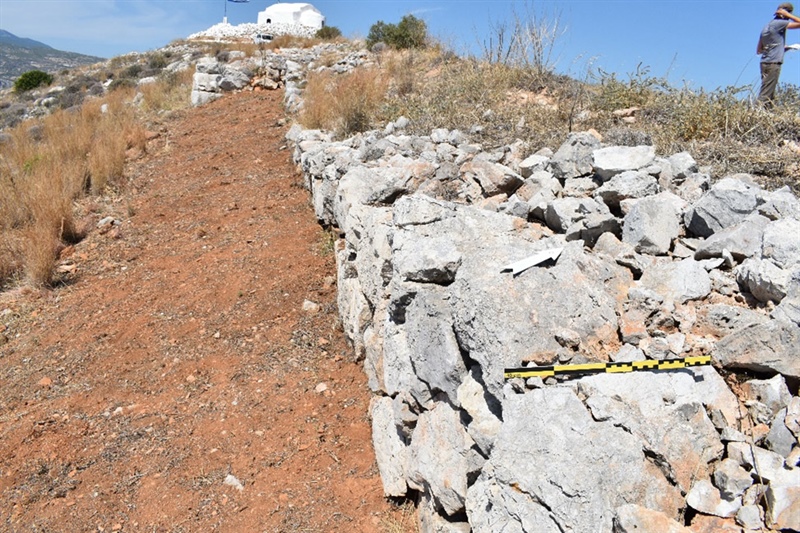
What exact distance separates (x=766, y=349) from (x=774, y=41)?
603 cm

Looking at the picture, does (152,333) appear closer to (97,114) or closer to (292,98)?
(292,98)

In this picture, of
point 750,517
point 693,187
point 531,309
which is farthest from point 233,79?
point 750,517

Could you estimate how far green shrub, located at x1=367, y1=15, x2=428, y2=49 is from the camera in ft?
39.6

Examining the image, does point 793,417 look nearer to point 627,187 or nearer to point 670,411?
point 670,411

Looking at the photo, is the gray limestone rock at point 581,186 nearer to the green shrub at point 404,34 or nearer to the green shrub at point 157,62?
the green shrub at point 404,34

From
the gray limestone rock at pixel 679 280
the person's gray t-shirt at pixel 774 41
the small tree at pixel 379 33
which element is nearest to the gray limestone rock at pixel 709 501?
the gray limestone rock at pixel 679 280

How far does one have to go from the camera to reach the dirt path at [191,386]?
304 cm

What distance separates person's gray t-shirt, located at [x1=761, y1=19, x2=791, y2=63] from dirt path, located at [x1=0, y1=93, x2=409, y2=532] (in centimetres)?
559

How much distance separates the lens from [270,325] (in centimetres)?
451

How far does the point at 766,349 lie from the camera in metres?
1.74

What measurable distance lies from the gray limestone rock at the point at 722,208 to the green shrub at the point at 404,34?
1031cm

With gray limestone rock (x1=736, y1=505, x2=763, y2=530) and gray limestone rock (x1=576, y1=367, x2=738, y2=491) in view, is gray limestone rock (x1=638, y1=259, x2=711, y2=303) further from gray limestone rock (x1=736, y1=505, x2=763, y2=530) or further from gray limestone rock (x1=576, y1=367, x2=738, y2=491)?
gray limestone rock (x1=736, y1=505, x2=763, y2=530)

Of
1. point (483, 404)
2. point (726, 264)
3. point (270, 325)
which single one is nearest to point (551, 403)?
point (483, 404)

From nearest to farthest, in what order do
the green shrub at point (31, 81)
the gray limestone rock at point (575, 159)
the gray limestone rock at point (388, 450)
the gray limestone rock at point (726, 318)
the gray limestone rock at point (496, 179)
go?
the gray limestone rock at point (726, 318)
the gray limestone rock at point (388, 450)
the gray limestone rock at point (575, 159)
the gray limestone rock at point (496, 179)
the green shrub at point (31, 81)
